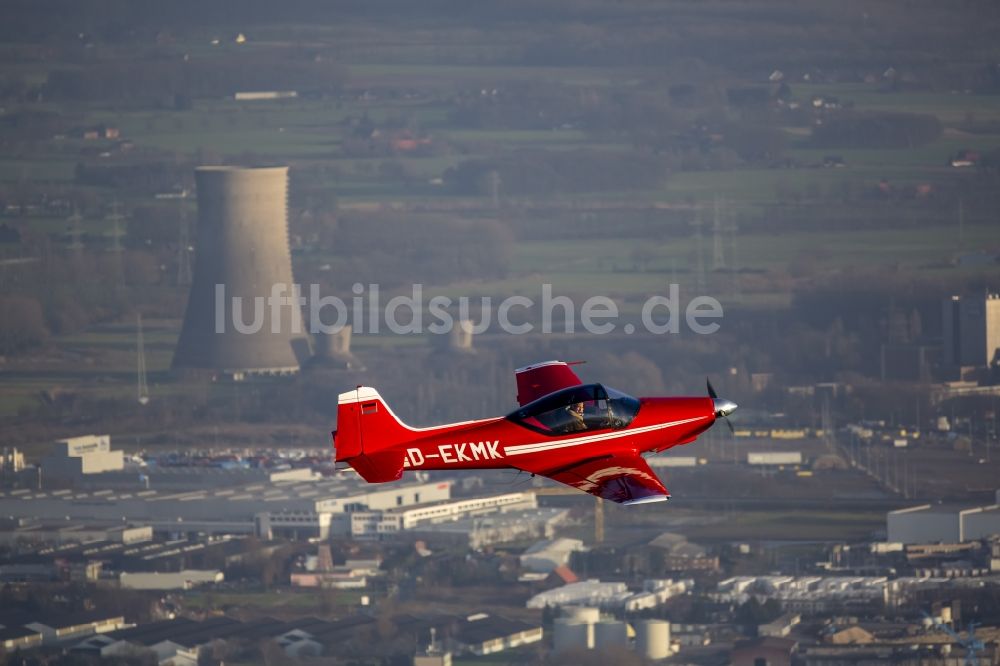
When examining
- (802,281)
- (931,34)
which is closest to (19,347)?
(802,281)

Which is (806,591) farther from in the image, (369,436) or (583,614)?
(369,436)

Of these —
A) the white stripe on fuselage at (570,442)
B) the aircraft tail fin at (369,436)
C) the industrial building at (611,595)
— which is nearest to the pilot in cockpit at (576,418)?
the white stripe on fuselage at (570,442)

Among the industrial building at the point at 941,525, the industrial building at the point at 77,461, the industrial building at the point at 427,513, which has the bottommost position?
the industrial building at the point at 941,525

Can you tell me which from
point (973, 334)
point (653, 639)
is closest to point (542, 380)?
point (653, 639)

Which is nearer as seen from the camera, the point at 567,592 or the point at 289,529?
the point at 567,592

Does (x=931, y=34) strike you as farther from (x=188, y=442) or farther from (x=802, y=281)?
(x=188, y=442)

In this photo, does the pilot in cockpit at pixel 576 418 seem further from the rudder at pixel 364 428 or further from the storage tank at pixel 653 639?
the storage tank at pixel 653 639

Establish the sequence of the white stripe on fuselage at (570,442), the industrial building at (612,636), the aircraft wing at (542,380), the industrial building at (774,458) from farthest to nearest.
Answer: the industrial building at (774,458), the industrial building at (612,636), the aircraft wing at (542,380), the white stripe on fuselage at (570,442)
